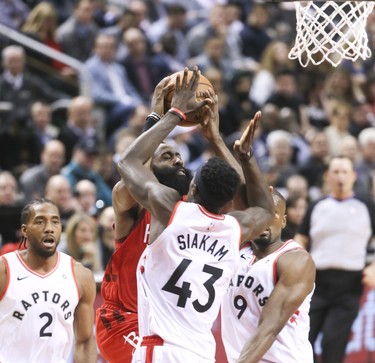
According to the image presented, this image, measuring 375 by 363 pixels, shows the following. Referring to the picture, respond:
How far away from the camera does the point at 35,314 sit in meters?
6.52

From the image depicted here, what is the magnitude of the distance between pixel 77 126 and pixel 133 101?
136 cm

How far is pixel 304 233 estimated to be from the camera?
9852 millimetres

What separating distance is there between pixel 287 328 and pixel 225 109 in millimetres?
7659

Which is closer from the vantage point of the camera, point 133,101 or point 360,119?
point 133,101

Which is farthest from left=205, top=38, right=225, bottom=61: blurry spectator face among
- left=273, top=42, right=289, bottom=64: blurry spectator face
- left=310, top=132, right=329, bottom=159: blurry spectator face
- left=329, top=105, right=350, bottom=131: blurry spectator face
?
left=310, top=132, right=329, bottom=159: blurry spectator face

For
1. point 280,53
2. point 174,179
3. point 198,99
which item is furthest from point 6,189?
point 280,53

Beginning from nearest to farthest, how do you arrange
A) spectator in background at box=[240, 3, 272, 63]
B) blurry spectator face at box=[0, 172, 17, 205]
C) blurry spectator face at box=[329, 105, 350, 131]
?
blurry spectator face at box=[0, 172, 17, 205] < blurry spectator face at box=[329, 105, 350, 131] < spectator in background at box=[240, 3, 272, 63]

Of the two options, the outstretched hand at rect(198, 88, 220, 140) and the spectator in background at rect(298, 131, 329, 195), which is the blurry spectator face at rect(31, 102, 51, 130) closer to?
the spectator in background at rect(298, 131, 329, 195)

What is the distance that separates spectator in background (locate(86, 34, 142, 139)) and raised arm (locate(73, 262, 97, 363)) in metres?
6.30

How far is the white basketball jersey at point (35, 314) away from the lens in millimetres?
6473

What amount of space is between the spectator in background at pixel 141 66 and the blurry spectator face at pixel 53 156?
2.60m

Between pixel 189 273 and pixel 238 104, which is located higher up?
pixel 189 273

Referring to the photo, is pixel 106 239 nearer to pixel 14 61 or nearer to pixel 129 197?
pixel 14 61

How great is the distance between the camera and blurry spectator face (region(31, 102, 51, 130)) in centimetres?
1194
